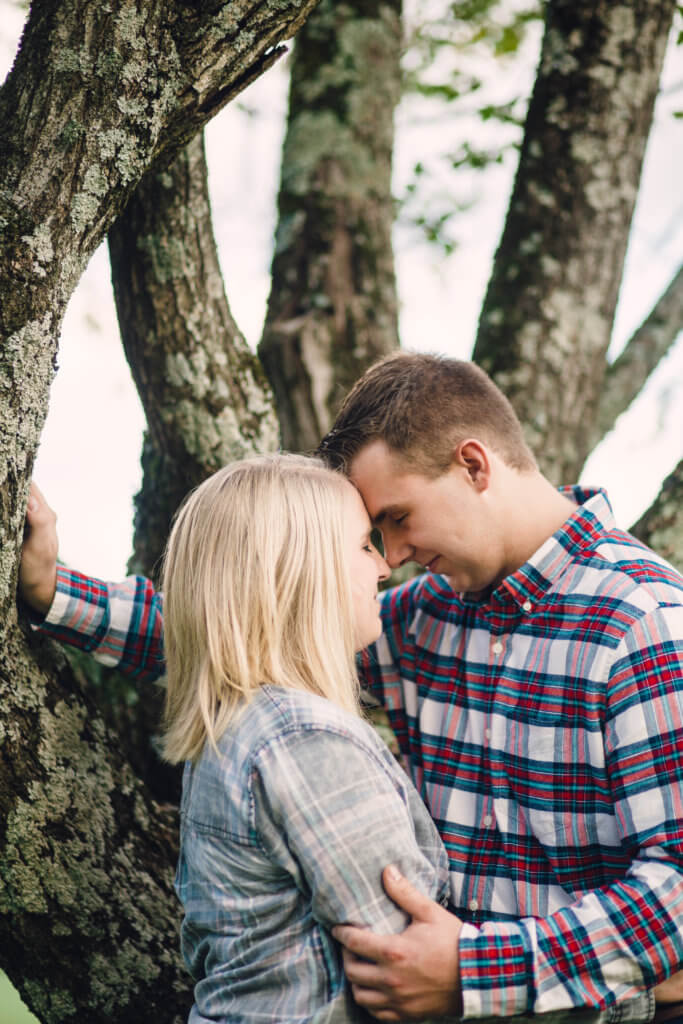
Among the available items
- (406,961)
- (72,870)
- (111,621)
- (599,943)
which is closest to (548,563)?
(599,943)

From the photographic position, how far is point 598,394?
11.3ft

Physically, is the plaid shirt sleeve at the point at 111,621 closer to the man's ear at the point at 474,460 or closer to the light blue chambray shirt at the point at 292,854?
the light blue chambray shirt at the point at 292,854

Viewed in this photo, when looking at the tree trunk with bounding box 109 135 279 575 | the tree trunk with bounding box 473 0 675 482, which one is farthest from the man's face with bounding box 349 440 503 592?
the tree trunk with bounding box 473 0 675 482

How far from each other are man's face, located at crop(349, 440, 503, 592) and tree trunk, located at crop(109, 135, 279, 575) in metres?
0.60

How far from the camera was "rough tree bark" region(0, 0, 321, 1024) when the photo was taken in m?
1.78

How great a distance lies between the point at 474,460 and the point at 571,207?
4.77ft

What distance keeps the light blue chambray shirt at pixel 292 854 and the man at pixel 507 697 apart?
0.20 feet

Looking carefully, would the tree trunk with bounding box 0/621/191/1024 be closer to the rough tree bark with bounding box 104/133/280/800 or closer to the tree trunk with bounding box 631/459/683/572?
the rough tree bark with bounding box 104/133/280/800

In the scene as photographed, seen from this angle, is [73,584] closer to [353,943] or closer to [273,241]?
[353,943]

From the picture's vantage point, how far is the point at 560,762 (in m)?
2.02

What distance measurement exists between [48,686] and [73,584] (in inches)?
13.2

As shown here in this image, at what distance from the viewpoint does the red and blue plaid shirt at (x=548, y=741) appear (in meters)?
1.69

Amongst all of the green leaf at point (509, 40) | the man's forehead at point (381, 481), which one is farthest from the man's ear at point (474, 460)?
the green leaf at point (509, 40)

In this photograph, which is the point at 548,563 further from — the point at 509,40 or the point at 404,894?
the point at 509,40
